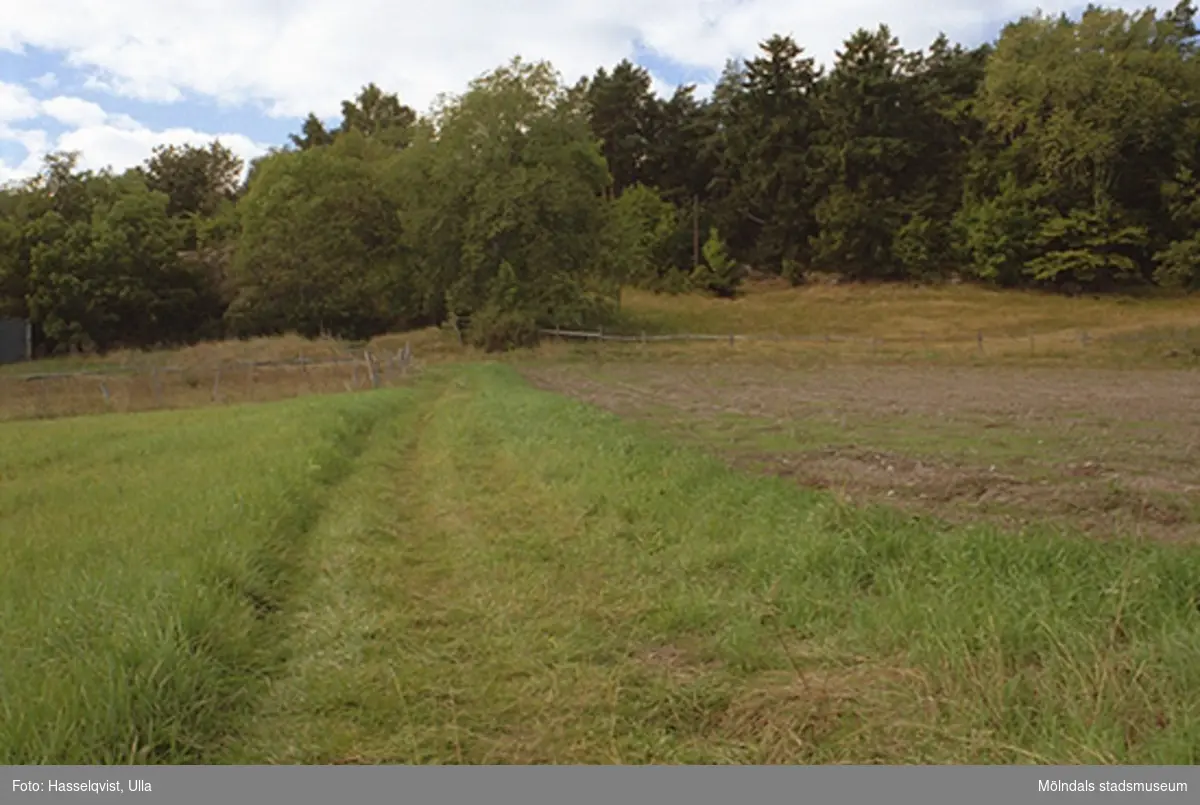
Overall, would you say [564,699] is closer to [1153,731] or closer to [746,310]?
[1153,731]

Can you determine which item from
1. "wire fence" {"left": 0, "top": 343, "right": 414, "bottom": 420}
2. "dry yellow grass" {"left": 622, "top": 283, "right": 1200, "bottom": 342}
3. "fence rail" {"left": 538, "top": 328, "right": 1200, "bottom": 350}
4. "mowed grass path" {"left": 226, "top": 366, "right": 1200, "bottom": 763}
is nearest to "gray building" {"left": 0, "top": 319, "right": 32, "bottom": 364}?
"wire fence" {"left": 0, "top": 343, "right": 414, "bottom": 420}

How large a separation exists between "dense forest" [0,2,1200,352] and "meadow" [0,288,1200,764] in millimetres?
32609

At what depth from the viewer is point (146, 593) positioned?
4.54 meters

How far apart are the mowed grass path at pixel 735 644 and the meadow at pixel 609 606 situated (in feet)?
0.06

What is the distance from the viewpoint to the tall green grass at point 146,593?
11.0 ft

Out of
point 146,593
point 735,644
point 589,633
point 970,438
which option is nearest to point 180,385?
point 970,438

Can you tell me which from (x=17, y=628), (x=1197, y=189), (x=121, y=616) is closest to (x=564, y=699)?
(x=121, y=616)

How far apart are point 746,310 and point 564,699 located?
50.0 metres

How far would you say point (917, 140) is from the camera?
58.7 metres

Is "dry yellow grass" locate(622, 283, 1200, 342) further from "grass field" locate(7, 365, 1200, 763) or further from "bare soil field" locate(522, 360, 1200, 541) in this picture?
"grass field" locate(7, 365, 1200, 763)

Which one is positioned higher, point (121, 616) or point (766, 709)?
point (121, 616)

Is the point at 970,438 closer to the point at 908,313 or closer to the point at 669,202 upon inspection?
the point at 908,313

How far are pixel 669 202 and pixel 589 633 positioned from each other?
2542 inches

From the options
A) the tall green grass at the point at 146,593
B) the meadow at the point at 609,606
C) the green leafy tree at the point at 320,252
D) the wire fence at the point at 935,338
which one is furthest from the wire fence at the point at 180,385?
the green leafy tree at the point at 320,252
